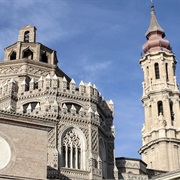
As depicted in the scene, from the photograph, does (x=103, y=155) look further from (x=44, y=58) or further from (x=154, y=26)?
(x=154, y=26)

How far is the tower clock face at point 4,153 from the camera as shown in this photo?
2523 cm

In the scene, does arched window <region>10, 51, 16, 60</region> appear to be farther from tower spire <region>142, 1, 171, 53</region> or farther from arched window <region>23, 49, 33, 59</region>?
tower spire <region>142, 1, 171, 53</region>

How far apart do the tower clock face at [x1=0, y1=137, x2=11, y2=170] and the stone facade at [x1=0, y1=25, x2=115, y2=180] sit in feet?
29.5

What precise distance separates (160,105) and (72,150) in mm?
22360

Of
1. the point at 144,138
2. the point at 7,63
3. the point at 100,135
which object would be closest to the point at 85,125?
the point at 100,135

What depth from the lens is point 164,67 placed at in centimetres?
5784

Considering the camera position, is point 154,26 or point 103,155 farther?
point 154,26

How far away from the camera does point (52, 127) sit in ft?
91.9

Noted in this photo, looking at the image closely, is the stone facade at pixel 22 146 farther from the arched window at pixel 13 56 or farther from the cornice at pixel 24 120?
the arched window at pixel 13 56

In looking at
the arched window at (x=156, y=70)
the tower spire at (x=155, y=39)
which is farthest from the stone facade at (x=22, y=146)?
the tower spire at (x=155, y=39)

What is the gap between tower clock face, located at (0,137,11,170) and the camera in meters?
25.2

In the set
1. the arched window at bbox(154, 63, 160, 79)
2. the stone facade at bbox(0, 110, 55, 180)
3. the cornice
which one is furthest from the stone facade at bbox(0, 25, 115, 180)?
the arched window at bbox(154, 63, 160, 79)

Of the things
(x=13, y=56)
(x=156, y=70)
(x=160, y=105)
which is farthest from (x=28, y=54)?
(x=156, y=70)

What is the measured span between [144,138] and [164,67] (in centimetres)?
945
